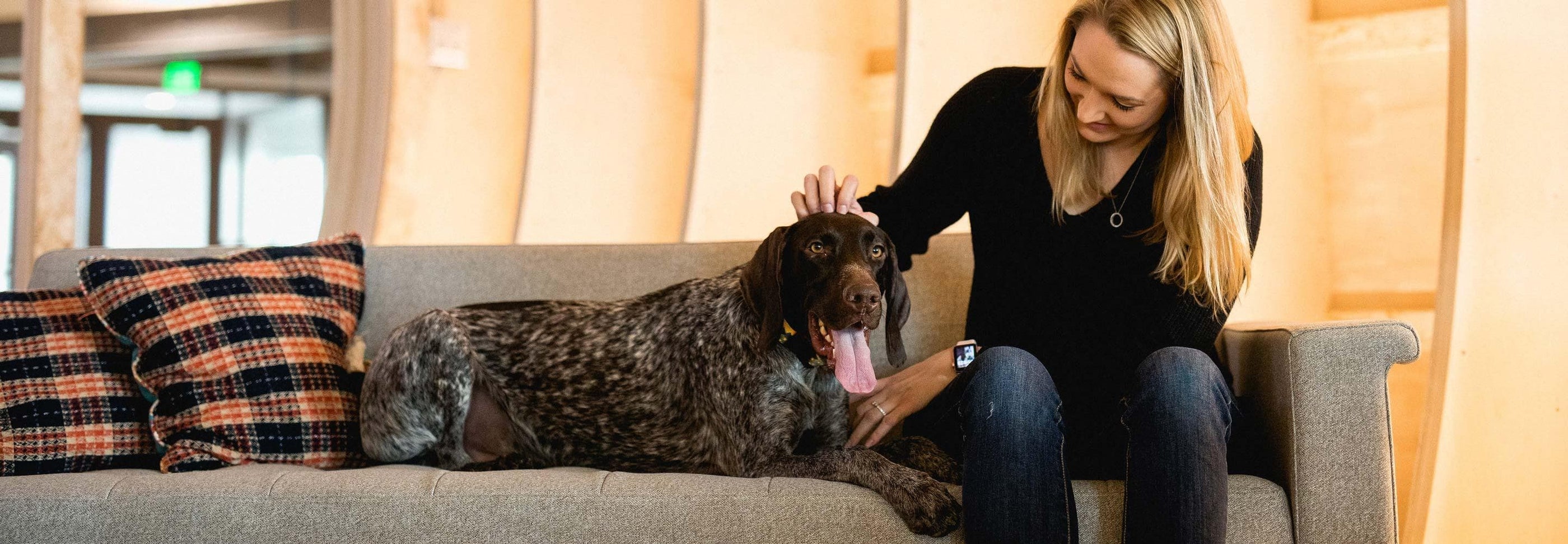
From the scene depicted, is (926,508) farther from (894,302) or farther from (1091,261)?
(1091,261)

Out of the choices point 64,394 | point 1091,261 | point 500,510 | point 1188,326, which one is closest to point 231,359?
point 64,394

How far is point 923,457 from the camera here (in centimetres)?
239

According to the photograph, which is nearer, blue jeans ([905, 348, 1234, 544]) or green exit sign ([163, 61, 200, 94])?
blue jeans ([905, 348, 1234, 544])

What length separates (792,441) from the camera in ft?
8.01

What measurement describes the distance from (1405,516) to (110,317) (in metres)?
3.80

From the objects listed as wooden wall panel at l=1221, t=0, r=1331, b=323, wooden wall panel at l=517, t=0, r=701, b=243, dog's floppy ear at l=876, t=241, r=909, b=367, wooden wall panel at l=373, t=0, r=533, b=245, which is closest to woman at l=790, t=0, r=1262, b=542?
dog's floppy ear at l=876, t=241, r=909, b=367

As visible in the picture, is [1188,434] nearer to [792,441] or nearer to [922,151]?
[792,441]

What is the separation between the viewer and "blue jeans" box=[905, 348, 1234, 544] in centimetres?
185

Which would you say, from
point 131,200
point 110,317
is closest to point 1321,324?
point 110,317

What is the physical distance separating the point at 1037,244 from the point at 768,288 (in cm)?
60

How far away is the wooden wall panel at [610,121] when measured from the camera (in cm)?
536

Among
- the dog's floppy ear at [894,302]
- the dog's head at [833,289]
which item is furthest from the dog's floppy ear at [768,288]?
the dog's floppy ear at [894,302]

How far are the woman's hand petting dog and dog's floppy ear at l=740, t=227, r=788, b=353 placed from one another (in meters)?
0.27

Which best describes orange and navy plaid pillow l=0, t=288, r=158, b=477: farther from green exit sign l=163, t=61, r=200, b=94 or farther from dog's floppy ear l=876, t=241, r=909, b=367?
green exit sign l=163, t=61, r=200, b=94
